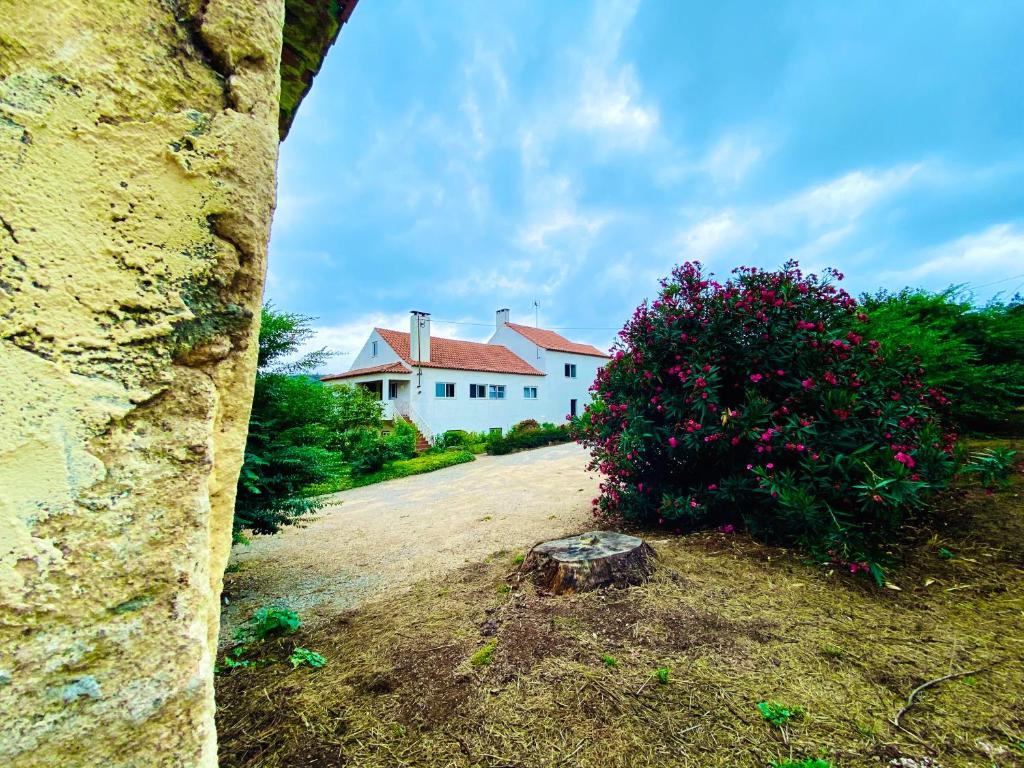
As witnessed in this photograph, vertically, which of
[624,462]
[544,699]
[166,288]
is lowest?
[544,699]

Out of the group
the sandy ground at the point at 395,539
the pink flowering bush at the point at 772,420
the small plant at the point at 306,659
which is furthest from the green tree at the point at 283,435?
the pink flowering bush at the point at 772,420

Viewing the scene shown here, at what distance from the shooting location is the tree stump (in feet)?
9.59

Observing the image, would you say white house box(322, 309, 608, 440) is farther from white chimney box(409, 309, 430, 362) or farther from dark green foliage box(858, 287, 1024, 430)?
dark green foliage box(858, 287, 1024, 430)

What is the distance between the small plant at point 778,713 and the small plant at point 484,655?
1237 mm

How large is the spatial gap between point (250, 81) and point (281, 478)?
3.43 metres

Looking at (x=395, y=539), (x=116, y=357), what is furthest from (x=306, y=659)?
(x=395, y=539)

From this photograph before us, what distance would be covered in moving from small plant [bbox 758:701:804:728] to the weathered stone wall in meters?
1.98

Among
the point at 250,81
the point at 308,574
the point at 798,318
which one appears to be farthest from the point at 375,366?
the point at 250,81

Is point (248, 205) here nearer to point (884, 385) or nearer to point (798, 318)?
point (798, 318)

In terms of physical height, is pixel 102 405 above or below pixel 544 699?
above

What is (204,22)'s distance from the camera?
1.02 m

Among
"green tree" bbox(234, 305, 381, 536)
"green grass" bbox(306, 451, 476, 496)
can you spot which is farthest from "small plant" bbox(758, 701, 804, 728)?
"green grass" bbox(306, 451, 476, 496)

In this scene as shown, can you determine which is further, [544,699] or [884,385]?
[884,385]

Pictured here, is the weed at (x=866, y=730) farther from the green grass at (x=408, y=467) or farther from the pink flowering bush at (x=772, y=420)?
the green grass at (x=408, y=467)
